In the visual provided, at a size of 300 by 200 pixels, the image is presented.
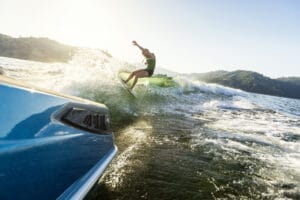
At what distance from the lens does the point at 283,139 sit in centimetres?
1266

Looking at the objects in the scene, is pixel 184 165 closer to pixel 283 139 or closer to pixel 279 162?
pixel 279 162

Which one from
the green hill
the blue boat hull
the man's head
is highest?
the green hill

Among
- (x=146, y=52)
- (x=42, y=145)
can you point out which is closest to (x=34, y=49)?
(x=146, y=52)

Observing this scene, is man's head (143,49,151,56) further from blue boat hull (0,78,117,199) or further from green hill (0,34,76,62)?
green hill (0,34,76,62)

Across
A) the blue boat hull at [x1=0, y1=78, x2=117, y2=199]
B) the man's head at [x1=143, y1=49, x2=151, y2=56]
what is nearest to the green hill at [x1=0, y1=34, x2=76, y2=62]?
the man's head at [x1=143, y1=49, x2=151, y2=56]

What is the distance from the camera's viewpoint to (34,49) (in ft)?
562

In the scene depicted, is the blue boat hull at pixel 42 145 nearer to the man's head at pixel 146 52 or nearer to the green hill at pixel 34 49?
the man's head at pixel 146 52

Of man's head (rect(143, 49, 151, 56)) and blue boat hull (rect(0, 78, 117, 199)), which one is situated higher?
man's head (rect(143, 49, 151, 56))

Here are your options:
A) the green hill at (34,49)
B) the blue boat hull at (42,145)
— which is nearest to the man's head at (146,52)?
the blue boat hull at (42,145)

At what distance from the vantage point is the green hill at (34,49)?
162375mm

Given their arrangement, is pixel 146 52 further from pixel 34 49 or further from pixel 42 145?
pixel 34 49

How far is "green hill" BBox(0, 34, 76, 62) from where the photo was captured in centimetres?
16238

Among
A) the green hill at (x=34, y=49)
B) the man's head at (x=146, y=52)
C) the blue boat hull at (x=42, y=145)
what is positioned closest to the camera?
the blue boat hull at (x=42, y=145)

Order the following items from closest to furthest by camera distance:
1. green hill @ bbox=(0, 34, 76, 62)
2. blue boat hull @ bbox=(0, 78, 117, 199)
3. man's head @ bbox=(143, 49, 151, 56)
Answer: blue boat hull @ bbox=(0, 78, 117, 199) < man's head @ bbox=(143, 49, 151, 56) < green hill @ bbox=(0, 34, 76, 62)
